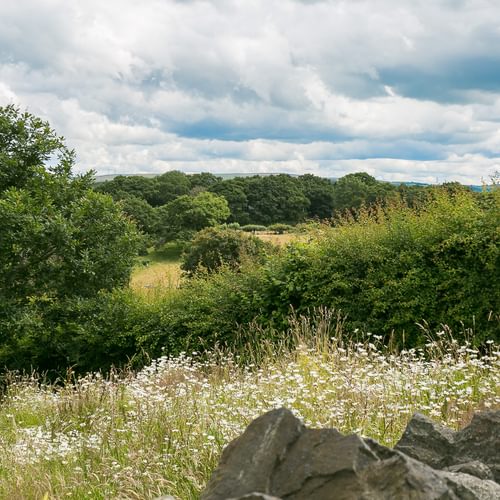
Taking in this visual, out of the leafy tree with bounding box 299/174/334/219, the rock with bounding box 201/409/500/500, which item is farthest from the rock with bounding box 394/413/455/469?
the leafy tree with bounding box 299/174/334/219

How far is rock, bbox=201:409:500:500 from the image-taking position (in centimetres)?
253

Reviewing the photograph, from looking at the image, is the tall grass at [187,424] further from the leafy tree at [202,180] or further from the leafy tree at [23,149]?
the leafy tree at [202,180]

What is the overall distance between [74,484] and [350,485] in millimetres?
3306

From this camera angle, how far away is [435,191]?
12.6m

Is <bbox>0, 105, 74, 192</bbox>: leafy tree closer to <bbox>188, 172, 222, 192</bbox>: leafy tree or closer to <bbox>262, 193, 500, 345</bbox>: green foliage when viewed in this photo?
<bbox>262, 193, 500, 345</bbox>: green foliage

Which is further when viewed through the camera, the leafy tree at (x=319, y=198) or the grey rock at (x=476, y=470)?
the leafy tree at (x=319, y=198)

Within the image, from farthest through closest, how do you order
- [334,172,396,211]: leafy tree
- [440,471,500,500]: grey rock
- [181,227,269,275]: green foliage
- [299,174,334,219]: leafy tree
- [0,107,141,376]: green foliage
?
[299,174,334,219]: leafy tree
[334,172,396,211]: leafy tree
[181,227,269,275]: green foliage
[0,107,141,376]: green foliage
[440,471,500,500]: grey rock

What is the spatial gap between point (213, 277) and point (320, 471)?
1215cm

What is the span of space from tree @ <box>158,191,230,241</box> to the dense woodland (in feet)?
143

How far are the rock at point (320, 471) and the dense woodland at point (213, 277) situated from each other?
8.07 metres

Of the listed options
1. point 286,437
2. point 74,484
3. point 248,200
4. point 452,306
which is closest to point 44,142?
point 452,306

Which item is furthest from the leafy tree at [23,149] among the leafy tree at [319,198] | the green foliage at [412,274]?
the leafy tree at [319,198]

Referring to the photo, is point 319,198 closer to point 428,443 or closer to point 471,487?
point 428,443

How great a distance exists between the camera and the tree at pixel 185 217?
5975 centimetres
